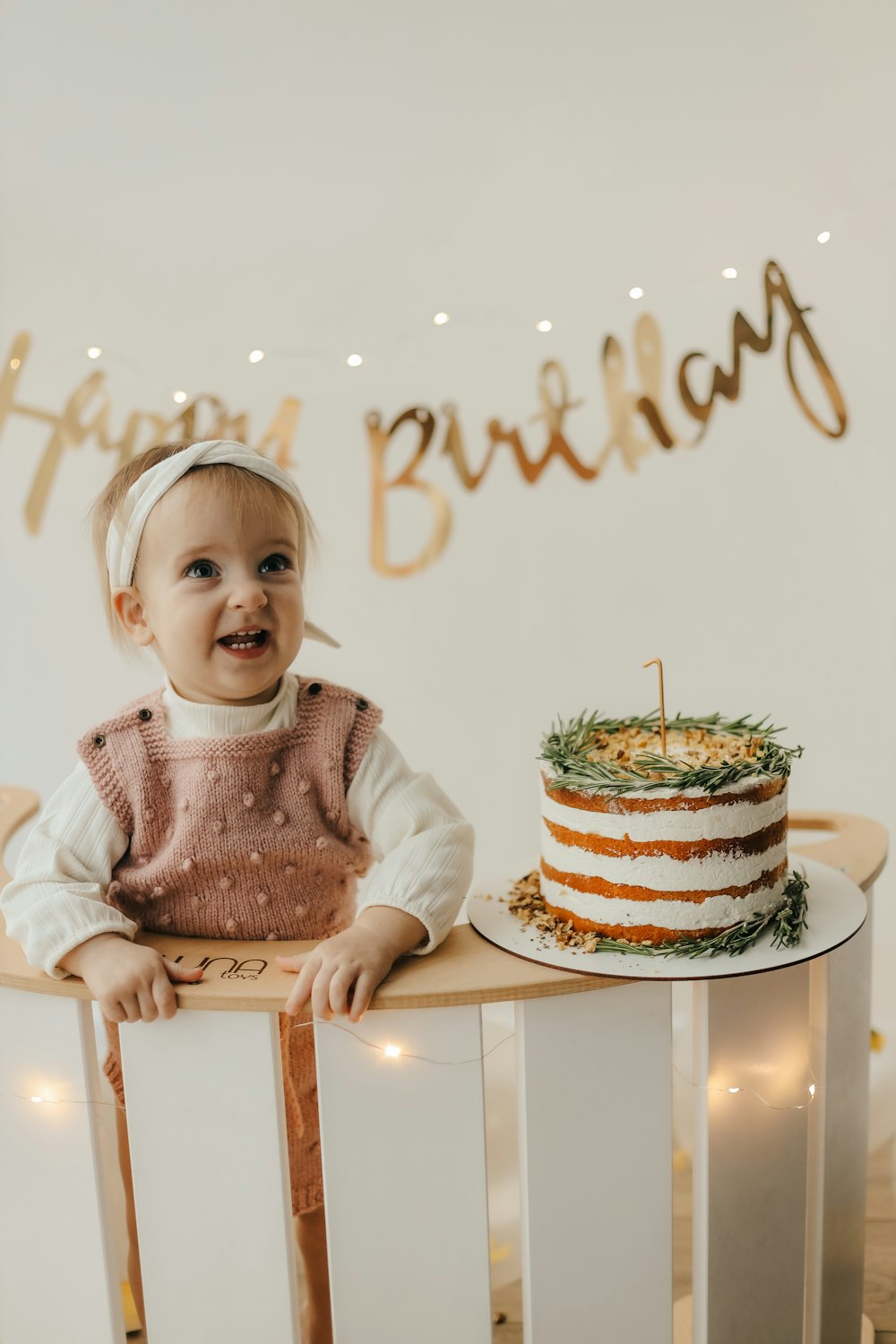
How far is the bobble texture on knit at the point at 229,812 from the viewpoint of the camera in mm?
1157

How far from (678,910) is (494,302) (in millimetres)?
1649

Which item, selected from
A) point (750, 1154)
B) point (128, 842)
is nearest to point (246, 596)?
point (128, 842)

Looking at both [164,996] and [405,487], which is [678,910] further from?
[405,487]

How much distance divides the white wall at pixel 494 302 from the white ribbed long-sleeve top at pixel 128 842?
1.22 m

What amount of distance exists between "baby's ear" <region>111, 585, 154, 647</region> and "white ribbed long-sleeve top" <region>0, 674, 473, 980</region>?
0.21 ft

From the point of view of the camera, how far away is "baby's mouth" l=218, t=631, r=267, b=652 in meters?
1.13

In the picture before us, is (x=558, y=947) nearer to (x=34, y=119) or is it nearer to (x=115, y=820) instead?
(x=115, y=820)

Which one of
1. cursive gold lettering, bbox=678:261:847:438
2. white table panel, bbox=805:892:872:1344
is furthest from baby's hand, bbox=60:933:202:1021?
cursive gold lettering, bbox=678:261:847:438

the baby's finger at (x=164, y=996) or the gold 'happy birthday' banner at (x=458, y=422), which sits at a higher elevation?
the gold 'happy birthday' banner at (x=458, y=422)

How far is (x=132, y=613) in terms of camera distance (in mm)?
1201

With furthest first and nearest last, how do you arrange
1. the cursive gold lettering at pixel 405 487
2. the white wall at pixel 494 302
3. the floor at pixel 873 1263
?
the cursive gold lettering at pixel 405 487 → the white wall at pixel 494 302 → the floor at pixel 873 1263

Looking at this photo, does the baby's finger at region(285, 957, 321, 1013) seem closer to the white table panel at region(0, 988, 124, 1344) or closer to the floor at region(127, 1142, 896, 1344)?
the white table panel at region(0, 988, 124, 1344)

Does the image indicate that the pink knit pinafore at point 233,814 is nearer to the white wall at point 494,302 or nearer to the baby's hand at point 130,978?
the baby's hand at point 130,978

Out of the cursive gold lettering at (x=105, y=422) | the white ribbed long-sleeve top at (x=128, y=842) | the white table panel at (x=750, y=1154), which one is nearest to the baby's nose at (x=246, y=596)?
the white ribbed long-sleeve top at (x=128, y=842)
